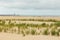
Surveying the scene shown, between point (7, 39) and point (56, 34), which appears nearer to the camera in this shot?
point (7, 39)

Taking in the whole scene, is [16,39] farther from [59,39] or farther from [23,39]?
[59,39]

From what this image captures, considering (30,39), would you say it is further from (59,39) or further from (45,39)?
(59,39)

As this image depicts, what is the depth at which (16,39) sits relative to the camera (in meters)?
13.8

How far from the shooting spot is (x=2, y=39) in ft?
45.3

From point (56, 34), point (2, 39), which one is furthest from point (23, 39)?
point (56, 34)

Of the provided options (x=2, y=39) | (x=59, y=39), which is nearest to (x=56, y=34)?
(x=59, y=39)

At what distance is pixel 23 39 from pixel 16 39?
0.48 metres

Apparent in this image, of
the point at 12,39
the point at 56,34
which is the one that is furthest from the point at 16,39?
the point at 56,34

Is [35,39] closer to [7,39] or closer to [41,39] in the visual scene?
[41,39]

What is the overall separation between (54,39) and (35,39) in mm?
1317

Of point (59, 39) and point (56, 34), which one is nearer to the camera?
point (59, 39)

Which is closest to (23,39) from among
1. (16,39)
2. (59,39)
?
(16,39)

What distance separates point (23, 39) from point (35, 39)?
83 centimetres

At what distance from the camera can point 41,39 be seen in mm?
13719
